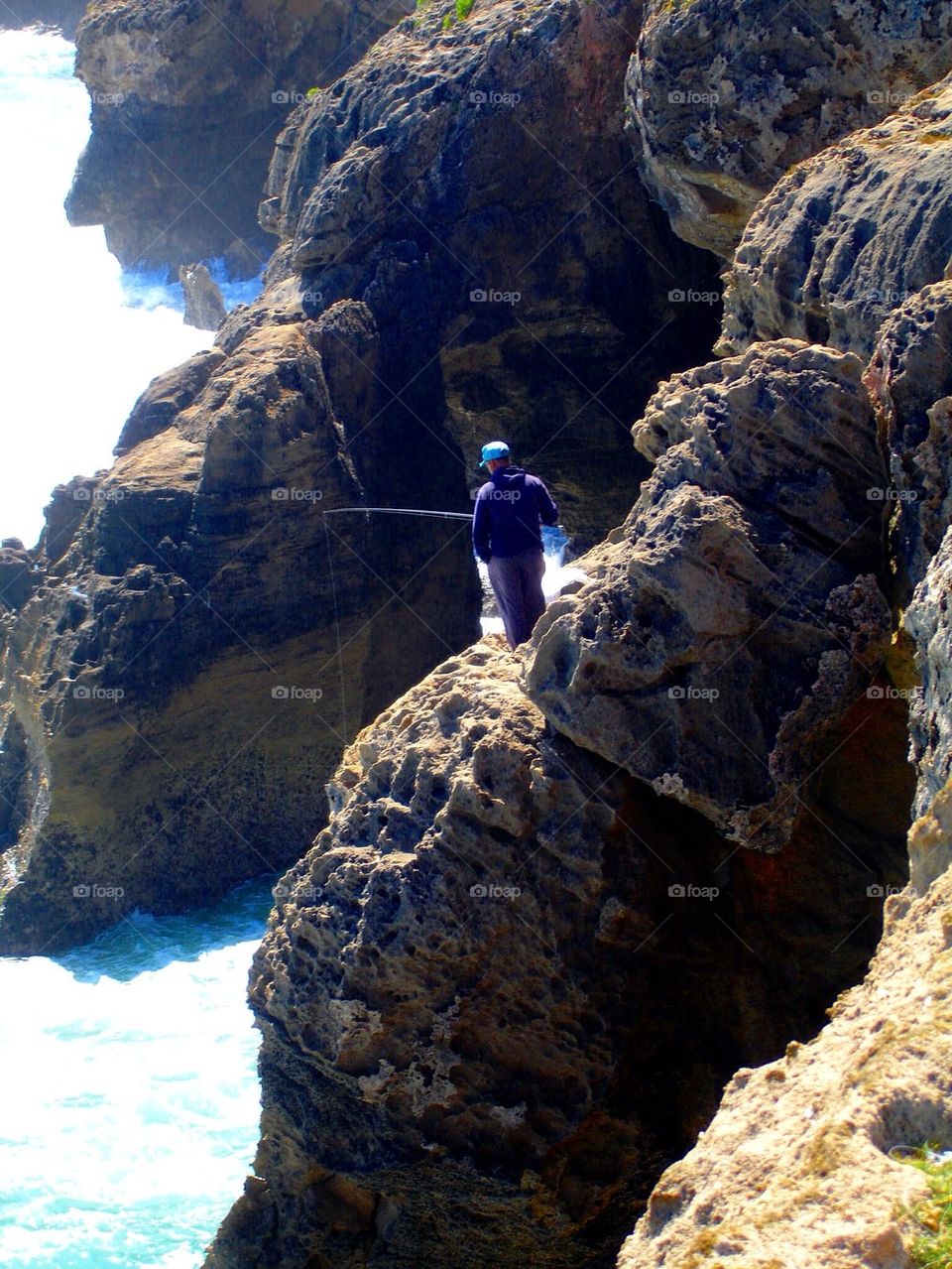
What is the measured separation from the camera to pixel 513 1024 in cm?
654

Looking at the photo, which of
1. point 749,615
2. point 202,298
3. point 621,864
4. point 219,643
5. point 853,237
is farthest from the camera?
point 202,298

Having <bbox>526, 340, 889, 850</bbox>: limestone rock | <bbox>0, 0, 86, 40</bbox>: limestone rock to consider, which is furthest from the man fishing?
<bbox>0, 0, 86, 40</bbox>: limestone rock

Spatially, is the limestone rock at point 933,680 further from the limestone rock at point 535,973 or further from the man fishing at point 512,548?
the man fishing at point 512,548

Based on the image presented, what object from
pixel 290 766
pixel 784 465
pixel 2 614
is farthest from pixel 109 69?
pixel 784 465

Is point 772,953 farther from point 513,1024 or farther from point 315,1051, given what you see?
point 315,1051

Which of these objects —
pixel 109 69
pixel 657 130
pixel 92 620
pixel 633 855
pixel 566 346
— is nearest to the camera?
pixel 633 855

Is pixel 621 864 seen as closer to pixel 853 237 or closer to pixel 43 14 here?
pixel 853 237

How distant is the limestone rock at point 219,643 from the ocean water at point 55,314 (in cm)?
1005

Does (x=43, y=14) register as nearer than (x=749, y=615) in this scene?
No

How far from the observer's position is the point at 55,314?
30281mm

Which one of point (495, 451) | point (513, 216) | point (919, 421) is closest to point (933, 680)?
point (919, 421)

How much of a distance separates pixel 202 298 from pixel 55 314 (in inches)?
Result: 179

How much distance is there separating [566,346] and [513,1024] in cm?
849

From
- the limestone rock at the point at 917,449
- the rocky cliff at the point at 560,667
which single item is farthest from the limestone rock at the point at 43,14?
the limestone rock at the point at 917,449
